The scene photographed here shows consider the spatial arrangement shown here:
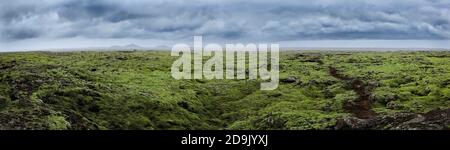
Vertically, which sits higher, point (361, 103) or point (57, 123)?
point (57, 123)

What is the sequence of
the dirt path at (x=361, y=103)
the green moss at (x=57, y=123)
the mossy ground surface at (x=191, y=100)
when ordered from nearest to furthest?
1. the green moss at (x=57, y=123)
2. the mossy ground surface at (x=191, y=100)
3. the dirt path at (x=361, y=103)

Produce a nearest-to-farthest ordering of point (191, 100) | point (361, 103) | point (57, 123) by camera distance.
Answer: point (57, 123) < point (361, 103) < point (191, 100)

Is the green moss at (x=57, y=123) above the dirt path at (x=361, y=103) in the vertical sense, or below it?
above

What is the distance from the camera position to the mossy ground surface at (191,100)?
174ft

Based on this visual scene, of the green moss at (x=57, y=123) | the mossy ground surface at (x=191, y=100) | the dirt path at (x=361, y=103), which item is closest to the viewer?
the green moss at (x=57, y=123)

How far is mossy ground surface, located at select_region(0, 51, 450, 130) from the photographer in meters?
52.9

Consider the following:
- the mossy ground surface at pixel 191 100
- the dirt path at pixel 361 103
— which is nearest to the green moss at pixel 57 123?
the mossy ground surface at pixel 191 100

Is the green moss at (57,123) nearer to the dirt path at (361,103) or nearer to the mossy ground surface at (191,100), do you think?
the mossy ground surface at (191,100)

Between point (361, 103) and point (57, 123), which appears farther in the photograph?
point (361, 103)

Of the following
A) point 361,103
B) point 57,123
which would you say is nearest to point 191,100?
point 361,103

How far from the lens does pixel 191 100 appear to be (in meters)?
74.5

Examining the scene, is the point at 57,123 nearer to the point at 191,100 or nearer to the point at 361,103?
the point at 191,100

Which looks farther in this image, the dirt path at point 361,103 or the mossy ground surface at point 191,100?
the dirt path at point 361,103
